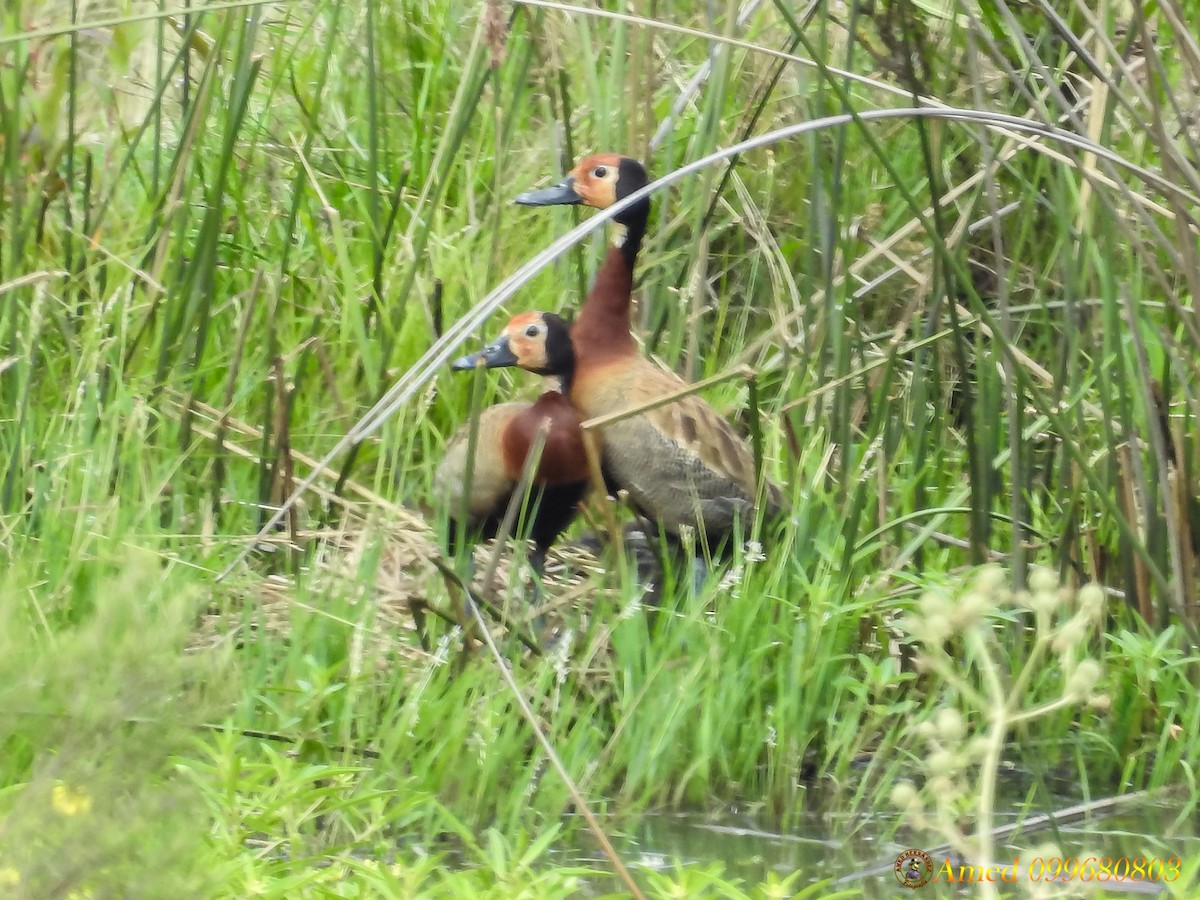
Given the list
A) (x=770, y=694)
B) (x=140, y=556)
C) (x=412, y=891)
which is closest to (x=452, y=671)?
(x=770, y=694)

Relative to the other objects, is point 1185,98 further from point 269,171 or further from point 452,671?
point 452,671

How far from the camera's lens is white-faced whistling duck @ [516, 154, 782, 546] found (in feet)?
12.6

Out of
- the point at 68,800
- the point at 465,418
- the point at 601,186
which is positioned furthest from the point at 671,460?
the point at 68,800

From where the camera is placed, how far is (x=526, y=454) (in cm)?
369

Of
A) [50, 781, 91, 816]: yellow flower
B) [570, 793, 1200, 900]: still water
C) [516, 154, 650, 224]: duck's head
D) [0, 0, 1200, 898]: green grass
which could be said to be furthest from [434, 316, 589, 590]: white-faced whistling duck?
[50, 781, 91, 816]: yellow flower

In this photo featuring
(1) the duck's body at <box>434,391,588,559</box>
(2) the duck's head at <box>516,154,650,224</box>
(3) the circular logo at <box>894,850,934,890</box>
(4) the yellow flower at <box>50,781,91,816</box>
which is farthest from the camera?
(2) the duck's head at <box>516,154,650,224</box>

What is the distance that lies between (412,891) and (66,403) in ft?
6.42

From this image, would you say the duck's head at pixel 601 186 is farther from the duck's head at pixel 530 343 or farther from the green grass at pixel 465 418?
the duck's head at pixel 530 343

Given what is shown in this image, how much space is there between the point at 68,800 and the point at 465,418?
2.63 meters

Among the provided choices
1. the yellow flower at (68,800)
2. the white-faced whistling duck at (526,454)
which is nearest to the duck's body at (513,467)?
the white-faced whistling duck at (526,454)

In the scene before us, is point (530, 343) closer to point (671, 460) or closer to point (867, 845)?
point (671, 460)

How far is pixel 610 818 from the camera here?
110 inches

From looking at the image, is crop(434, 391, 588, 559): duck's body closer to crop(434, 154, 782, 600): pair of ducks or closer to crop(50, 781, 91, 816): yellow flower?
crop(434, 154, 782, 600): pair of ducks

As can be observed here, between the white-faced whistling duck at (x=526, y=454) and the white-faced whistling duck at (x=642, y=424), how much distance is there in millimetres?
94
